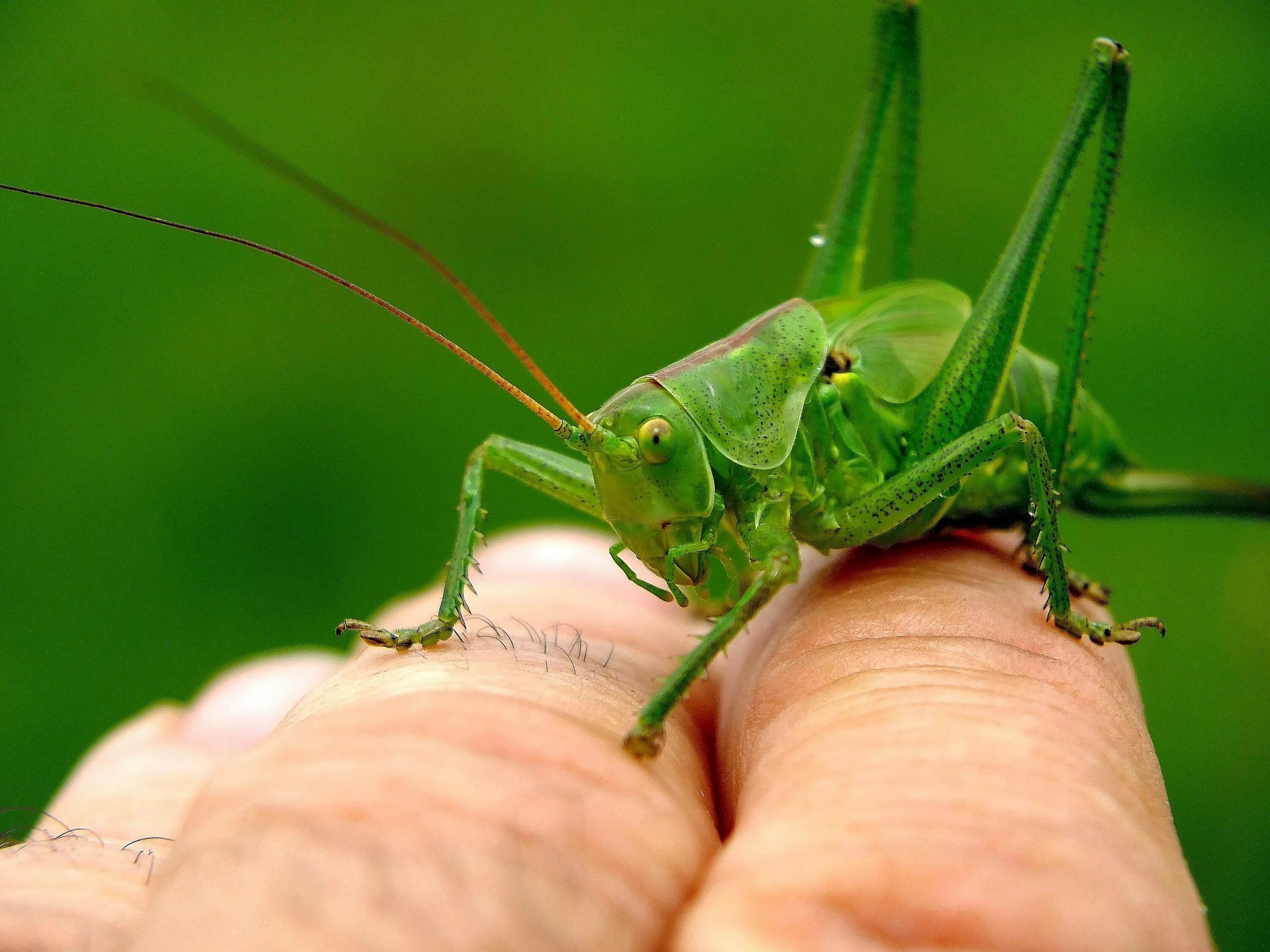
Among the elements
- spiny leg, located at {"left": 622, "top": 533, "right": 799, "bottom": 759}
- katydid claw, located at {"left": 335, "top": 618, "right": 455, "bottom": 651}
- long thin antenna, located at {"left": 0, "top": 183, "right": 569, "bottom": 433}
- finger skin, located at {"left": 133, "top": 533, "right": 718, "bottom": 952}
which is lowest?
katydid claw, located at {"left": 335, "top": 618, "right": 455, "bottom": 651}

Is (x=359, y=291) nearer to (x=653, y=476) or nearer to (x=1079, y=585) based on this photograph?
(x=653, y=476)

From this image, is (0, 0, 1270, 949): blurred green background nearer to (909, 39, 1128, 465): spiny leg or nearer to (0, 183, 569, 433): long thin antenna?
(909, 39, 1128, 465): spiny leg

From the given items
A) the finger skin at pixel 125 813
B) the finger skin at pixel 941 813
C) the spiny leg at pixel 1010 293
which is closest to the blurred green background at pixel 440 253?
the finger skin at pixel 125 813

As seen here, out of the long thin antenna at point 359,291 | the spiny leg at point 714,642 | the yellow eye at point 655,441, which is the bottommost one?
the spiny leg at point 714,642

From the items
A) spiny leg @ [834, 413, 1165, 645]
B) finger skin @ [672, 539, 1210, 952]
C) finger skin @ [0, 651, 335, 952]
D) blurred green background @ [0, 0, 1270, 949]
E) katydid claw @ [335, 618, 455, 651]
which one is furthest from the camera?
blurred green background @ [0, 0, 1270, 949]

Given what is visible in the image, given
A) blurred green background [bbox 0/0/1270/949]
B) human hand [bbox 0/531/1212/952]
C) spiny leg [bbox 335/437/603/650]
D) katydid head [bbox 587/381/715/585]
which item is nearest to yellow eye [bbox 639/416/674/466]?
katydid head [bbox 587/381/715/585]

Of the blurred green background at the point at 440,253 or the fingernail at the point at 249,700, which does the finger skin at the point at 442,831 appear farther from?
the blurred green background at the point at 440,253

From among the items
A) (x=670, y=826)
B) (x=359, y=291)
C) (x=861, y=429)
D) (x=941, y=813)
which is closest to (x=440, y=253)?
(x=861, y=429)

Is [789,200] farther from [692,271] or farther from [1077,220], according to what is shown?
[1077,220]

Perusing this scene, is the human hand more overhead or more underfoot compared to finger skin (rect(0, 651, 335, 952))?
more overhead
